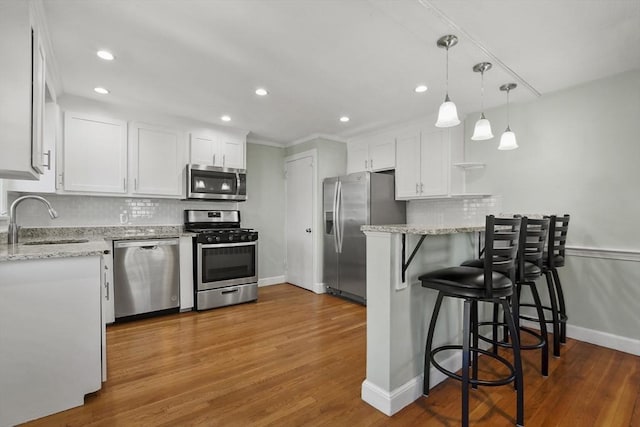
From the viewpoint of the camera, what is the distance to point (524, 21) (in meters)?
1.92

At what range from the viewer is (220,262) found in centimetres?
376

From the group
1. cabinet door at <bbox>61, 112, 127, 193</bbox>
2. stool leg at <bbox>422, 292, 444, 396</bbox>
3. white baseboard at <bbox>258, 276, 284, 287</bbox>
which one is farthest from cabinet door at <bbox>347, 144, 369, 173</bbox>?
cabinet door at <bbox>61, 112, 127, 193</bbox>

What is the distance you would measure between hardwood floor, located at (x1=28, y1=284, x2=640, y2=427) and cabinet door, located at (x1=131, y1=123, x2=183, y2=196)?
1.61m

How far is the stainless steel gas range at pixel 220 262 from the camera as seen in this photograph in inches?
143

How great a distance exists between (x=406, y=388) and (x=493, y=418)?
0.48 metres

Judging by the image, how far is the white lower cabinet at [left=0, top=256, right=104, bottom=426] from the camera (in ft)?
5.34

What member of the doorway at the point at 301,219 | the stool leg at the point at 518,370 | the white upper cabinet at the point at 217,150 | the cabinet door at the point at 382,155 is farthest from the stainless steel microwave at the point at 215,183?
the stool leg at the point at 518,370

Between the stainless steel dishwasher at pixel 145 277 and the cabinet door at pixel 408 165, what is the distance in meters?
2.90

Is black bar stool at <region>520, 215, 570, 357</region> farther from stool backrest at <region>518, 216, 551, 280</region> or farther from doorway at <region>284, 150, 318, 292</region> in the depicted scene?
doorway at <region>284, 150, 318, 292</region>

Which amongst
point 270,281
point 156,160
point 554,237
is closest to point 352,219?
point 270,281

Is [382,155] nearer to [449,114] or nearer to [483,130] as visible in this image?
[483,130]

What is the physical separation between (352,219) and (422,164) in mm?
1127

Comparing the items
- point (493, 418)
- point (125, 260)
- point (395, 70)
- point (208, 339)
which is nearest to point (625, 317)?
point (493, 418)

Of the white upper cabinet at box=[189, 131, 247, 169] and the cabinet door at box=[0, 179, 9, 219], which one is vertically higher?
the white upper cabinet at box=[189, 131, 247, 169]
